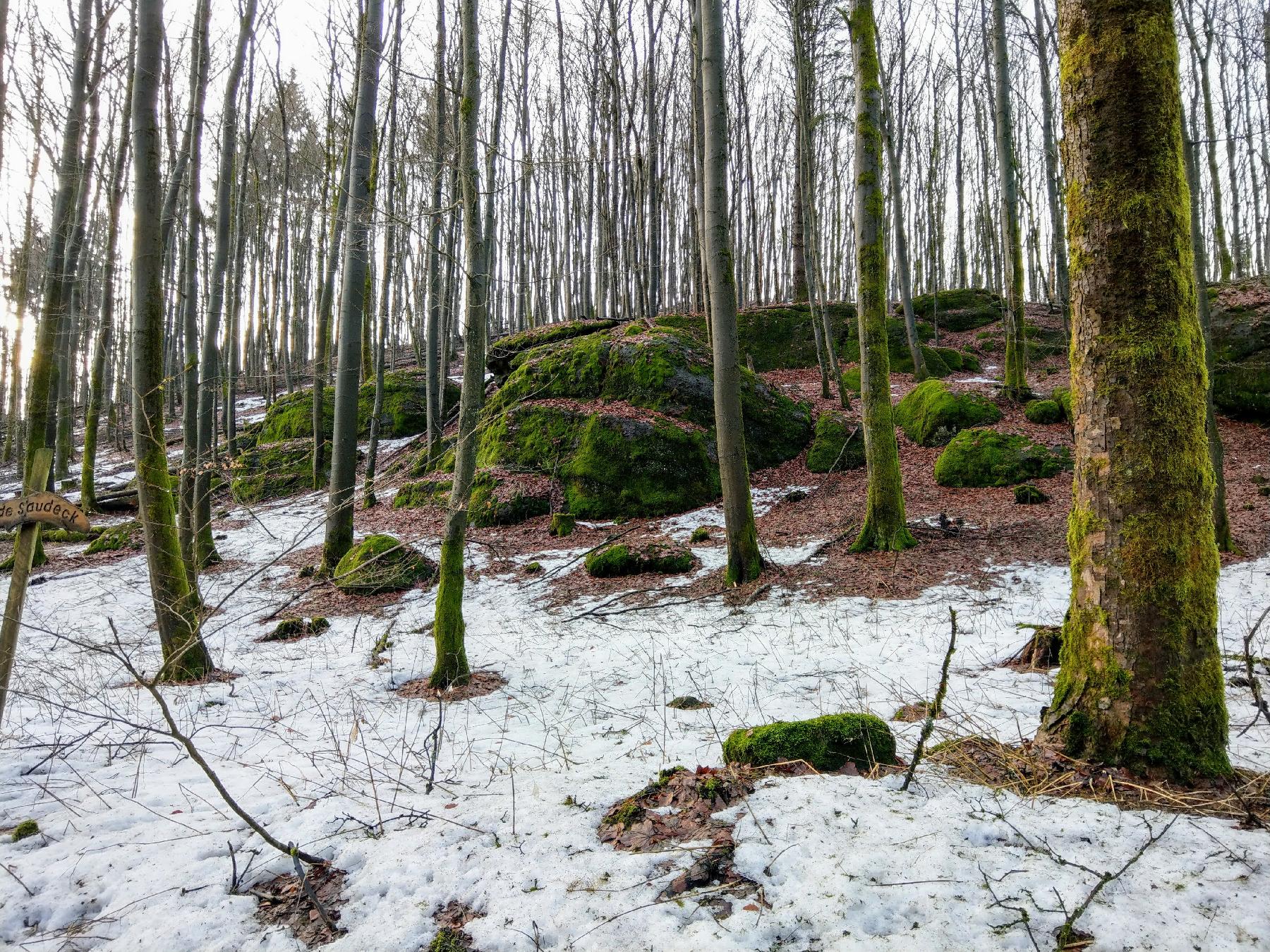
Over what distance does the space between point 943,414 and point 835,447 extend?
2.19m

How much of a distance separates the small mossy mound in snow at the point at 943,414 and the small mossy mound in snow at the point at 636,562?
6.85 meters

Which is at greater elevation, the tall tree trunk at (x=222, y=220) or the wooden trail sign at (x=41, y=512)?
the tall tree trunk at (x=222, y=220)

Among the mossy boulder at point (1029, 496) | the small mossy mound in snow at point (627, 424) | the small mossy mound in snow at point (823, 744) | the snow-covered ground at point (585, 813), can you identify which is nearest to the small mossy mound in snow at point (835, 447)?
the small mossy mound in snow at point (627, 424)

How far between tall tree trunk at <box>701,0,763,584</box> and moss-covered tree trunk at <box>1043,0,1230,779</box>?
4.74m

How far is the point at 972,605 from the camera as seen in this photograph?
582 cm

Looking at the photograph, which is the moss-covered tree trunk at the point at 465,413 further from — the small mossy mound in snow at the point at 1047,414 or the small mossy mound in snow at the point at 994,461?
the small mossy mound in snow at the point at 1047,414

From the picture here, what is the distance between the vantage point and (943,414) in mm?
12383

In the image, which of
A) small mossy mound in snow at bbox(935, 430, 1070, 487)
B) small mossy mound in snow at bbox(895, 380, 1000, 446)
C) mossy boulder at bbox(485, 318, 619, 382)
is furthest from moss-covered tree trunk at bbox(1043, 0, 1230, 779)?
mossy boulder at bbox(485, 318, 619, 382)

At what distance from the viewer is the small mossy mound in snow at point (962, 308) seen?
2211 cm

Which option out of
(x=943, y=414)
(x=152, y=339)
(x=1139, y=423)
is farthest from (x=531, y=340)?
(x=1139, y=423)

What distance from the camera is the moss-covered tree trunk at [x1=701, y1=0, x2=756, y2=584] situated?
729cm

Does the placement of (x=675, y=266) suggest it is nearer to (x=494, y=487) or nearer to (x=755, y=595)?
A: (x=494, y=487)

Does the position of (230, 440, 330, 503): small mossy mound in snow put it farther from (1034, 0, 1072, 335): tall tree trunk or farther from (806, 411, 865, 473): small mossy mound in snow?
(1034, 0, 1072, 335): tall tree trunk

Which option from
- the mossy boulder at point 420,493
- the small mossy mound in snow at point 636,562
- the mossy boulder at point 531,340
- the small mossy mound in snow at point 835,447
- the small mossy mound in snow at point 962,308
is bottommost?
the small mossy mound in snow at point 636,562
